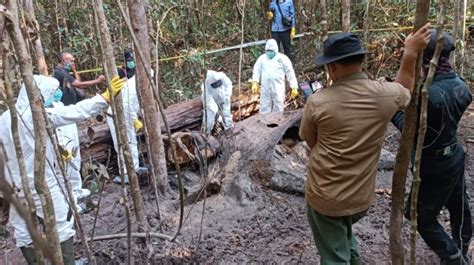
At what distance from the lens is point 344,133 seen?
2.34 meters

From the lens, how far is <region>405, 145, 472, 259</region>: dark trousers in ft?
9.23

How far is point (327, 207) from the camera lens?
246 cm

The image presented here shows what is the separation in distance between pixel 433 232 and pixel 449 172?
437 mm

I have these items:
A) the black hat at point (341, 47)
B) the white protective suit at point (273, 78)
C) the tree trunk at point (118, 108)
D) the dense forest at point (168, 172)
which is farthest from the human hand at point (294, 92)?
the black hat at point (341, 47)

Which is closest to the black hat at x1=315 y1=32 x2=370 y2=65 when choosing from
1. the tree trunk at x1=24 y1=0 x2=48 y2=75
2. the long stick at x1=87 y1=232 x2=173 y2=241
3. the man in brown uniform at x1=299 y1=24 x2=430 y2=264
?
the man in brown uniform at x1=299 y1=24 x2=430 y2=264

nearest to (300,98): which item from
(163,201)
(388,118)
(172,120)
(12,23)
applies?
(172,120)

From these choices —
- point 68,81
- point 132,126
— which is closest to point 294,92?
point 132,126

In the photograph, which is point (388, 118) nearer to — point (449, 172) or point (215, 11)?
point (449, 172)

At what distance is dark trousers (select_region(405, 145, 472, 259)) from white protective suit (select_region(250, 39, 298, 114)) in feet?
15.6

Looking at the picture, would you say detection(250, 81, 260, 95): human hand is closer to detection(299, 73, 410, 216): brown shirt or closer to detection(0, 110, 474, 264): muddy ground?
detection(0, 110, 474, 264): muddy ground

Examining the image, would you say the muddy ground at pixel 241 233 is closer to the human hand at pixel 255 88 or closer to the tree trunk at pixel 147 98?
the tree trunk at pixel 147 98

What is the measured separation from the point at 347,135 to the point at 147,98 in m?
2.59

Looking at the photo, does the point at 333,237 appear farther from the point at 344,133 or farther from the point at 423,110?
the point at 423,110

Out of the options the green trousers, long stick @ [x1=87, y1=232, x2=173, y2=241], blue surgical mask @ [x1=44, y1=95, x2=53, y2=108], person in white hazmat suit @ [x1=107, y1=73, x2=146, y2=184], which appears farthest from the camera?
person in white hazmat suit @ [x1=107, y1=73, x2=146, y2=184]
